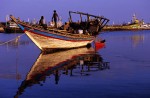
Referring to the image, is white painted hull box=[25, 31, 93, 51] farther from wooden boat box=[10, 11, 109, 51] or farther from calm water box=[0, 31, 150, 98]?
calm water box=[0, 31, 150, 98]

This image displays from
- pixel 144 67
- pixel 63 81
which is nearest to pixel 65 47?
pixel 144 67

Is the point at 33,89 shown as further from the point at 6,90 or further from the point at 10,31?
the point at 10,31

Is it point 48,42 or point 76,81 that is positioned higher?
point 48,42

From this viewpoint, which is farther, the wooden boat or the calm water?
the wooden boat

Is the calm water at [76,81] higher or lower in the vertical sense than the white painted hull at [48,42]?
lower

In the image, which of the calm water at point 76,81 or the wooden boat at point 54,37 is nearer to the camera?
the calm water at point 76,81

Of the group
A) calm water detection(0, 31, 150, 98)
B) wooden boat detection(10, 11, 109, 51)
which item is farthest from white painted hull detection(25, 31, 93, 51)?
calm water detection(0, 31, 150, 98)

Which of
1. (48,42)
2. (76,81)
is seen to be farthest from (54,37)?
(76,81)

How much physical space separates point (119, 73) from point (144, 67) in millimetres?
2598

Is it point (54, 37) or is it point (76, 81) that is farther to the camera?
point (54, 37)

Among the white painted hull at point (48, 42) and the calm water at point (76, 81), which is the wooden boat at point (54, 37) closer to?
the white painted hull at point (48, 42)

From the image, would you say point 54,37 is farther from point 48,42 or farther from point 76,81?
point 76,81

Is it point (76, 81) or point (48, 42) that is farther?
point (48, 42)

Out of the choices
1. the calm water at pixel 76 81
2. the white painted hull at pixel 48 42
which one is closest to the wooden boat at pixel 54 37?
the white painted hull at pixel 48 42
